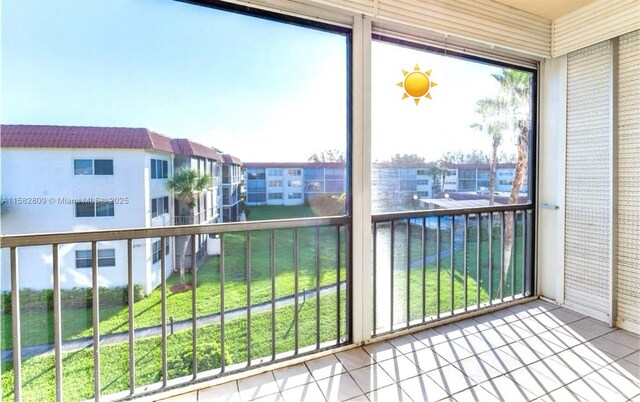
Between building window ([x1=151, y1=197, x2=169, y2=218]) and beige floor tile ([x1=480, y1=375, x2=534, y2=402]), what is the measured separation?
6.28 ft

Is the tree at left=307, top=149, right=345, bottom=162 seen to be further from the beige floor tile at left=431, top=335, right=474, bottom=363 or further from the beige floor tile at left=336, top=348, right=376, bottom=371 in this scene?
the beige floor tile at left=431, top=335, right=474, bottom=363

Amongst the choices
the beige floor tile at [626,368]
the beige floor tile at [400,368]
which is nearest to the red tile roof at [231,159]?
the beige floor tile at [400,368]

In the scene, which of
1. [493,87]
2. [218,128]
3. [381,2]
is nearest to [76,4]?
[218,128]

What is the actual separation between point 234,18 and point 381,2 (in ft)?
2.93

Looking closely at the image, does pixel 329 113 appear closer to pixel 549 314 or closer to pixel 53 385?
pixel 53 385

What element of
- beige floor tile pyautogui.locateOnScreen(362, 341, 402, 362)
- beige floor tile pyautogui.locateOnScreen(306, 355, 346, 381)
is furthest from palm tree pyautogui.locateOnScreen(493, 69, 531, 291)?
beige floor tile pyautogui.locateOnScreen(306, 355, 346, 381)

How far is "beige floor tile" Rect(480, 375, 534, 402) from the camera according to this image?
1.60m

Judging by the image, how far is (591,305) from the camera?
2500 mm

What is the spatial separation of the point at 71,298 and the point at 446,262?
241 centimetres

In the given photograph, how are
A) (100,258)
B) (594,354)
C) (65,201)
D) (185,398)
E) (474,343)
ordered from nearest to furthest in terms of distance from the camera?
(65,201), (100,258), (185,398), (594,354), (474,343)

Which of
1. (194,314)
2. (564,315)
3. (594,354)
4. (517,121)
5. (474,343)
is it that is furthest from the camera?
(517,121)

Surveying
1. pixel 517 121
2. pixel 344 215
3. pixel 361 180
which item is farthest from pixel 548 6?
pixel 344 215

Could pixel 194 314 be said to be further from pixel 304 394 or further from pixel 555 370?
pixel 555 370

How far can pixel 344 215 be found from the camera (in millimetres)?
2059
